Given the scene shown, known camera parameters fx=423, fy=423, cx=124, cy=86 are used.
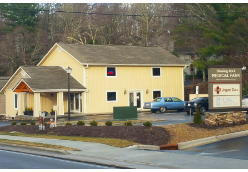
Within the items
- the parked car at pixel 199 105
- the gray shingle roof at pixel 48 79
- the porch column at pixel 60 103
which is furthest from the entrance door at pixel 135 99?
the parked car at pixel 199 105

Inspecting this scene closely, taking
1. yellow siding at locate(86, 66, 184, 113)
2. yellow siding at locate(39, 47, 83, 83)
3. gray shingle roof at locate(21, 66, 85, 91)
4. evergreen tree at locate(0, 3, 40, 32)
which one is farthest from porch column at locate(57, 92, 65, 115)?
evergreen tree at locate(0, 3, 40, 32)

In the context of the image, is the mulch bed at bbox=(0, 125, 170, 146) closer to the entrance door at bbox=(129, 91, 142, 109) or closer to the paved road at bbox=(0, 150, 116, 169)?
the paved road at bbox=(0, 150, 116, 169)

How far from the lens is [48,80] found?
41.2 m

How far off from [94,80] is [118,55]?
480cm

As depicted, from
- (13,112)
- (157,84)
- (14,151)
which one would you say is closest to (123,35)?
(157,84)

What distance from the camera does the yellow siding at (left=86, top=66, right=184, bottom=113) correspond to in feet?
139

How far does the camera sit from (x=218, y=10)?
55.9 metres

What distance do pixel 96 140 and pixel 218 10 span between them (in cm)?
4018

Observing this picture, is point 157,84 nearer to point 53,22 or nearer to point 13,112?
point 13,112

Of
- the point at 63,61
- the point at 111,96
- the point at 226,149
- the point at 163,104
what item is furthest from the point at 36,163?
the point at 63,61

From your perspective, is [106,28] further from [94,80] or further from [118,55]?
[94,80]

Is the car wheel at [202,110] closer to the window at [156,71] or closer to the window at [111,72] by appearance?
the window at [156,71]

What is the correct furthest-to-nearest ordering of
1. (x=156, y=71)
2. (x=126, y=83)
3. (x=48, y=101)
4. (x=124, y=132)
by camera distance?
(x=156, y=71) < (x=126, y=83) < (x=48, y=101) < (x=124, y=132)

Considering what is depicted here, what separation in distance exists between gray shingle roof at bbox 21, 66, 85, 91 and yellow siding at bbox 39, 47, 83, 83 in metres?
0.62
